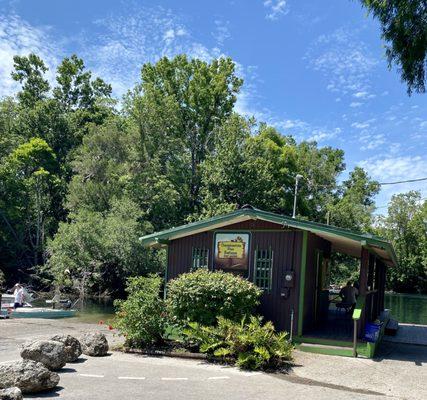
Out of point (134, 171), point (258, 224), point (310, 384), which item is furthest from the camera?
point (134, 171)

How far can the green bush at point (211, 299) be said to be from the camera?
443 inches

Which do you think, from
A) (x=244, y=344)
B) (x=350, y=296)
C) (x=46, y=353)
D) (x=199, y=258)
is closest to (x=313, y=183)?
(x=350, y=296)

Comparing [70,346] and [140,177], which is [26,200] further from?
[70,346]

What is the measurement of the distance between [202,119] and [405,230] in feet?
120

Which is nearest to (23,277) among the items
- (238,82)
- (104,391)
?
(238,82)

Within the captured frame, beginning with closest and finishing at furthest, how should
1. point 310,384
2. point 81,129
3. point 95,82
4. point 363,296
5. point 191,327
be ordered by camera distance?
point 310,384
point 191,327
point 363,296
point 81,129
point 95,82

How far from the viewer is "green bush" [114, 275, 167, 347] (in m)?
11.4

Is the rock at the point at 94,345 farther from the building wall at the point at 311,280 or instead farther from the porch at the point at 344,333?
the building wall at the point at 311,280

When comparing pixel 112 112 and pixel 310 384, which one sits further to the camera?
pixel 112 112

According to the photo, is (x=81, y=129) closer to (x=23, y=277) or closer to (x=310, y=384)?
(x=23, y=277)

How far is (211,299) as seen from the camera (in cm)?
1138

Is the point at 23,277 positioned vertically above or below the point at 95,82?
below

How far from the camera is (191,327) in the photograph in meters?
11.3

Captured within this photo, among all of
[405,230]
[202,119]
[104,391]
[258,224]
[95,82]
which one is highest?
[95,82]
